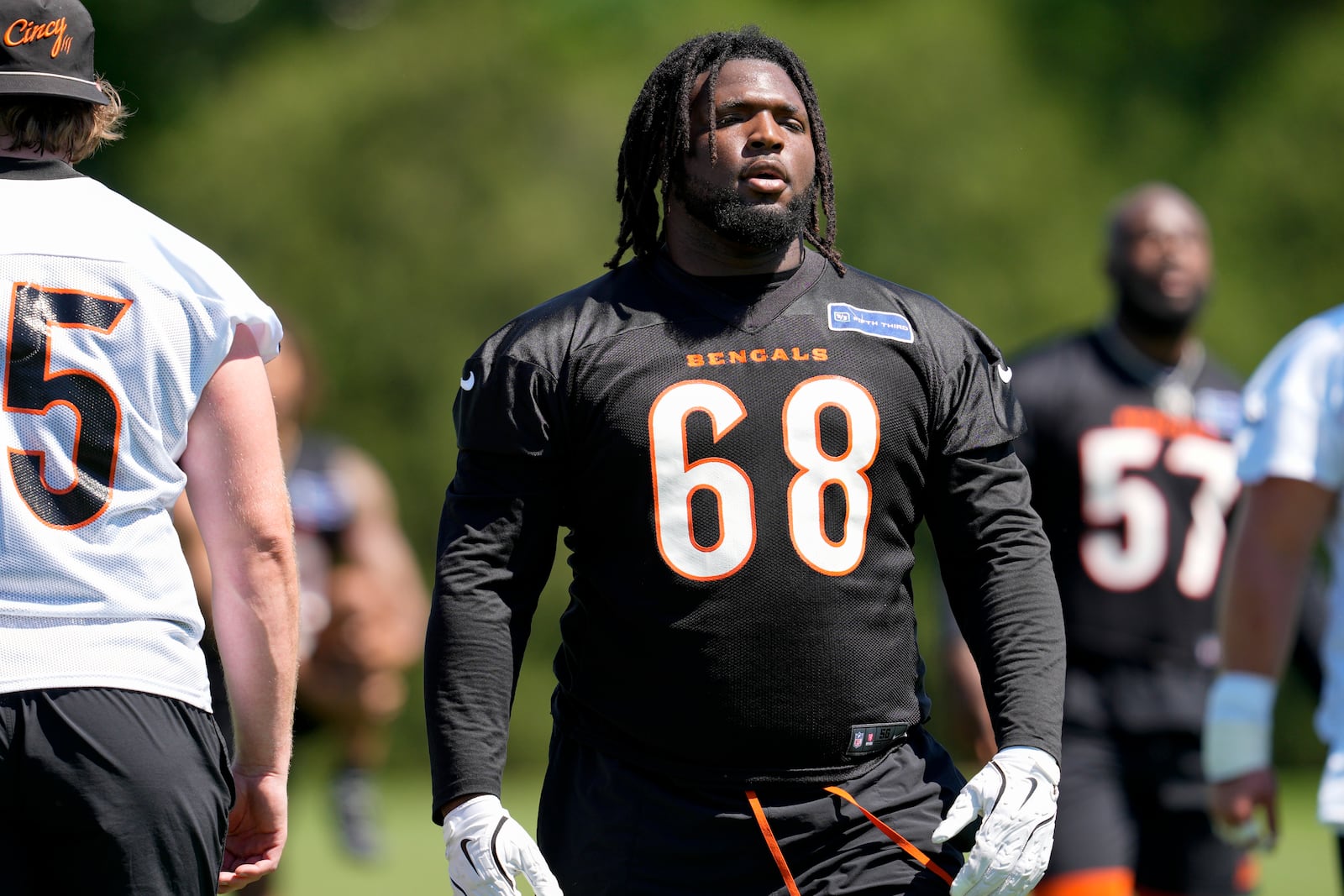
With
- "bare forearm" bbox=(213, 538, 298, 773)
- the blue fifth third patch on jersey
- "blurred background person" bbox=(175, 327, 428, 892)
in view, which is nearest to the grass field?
"blurred background person" bbox=(175, 327, 428, 892)

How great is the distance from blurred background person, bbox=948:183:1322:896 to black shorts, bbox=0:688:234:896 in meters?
3.25

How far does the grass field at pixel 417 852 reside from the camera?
34.7 ft

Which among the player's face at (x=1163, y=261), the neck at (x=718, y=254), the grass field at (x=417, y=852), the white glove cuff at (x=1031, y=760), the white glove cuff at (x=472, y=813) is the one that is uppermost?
the neck at (x=718, y=254)

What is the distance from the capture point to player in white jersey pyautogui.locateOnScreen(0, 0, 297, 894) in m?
3.06

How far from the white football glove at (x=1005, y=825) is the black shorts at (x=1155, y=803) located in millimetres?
2598

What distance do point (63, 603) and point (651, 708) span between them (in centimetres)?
102

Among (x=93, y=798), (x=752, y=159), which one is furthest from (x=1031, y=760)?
(x=93, y=798)

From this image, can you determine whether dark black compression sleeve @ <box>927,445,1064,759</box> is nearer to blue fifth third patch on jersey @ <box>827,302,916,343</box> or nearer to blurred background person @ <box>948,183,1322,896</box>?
blue fifth third patch on jersey @ <box>827,302,916,343</box>

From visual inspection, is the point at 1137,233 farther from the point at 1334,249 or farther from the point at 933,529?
the point at 1334,249

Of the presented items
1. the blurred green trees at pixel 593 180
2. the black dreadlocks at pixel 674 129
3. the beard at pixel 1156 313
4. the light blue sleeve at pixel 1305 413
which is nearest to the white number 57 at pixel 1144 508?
the beard at pixel 1156 313

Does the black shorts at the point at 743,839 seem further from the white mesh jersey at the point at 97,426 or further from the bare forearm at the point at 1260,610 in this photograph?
the bare forearm at the point at 1260,610

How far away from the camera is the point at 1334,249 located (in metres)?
18.2

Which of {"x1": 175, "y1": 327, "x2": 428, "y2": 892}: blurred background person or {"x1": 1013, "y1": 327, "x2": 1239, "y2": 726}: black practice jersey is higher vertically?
{"x1": 1013, "y1": 327, "x2": 1239, "y2": 726}: black practice jersey

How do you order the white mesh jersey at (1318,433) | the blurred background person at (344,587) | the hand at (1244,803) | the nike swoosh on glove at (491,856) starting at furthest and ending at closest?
the blurred background person at (344,587)
the hand at (1244,803)
the white mesh jersey at (1318,433)
the nike swoosh on glove at (491,856)
